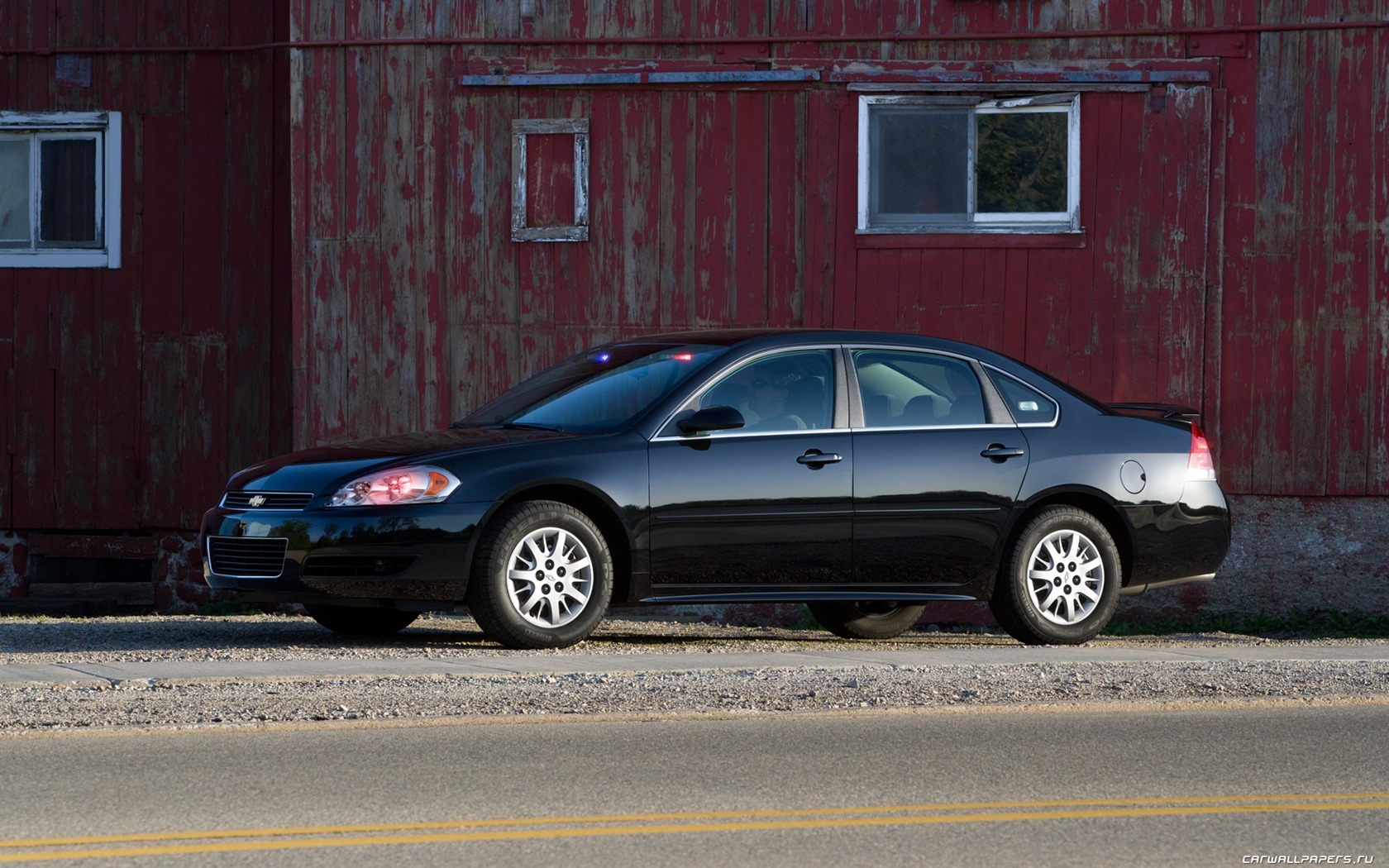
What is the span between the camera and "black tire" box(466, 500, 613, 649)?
852 cm

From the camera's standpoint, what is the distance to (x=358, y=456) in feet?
28.7

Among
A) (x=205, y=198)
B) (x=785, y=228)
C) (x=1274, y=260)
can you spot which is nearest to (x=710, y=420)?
(x=785, y=228)

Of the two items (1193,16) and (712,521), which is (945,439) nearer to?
(712,521)

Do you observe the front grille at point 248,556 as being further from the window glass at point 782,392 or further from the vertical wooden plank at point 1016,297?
the vertical wooden plank at point 1016,297

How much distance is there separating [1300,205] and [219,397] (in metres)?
8.51

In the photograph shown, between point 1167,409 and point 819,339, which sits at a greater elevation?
point 819,339

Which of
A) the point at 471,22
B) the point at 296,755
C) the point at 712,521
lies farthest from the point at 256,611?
the point at 296,755

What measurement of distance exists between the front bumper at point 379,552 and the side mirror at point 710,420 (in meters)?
1.05

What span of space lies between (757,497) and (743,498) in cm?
7

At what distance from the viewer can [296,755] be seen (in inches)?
246

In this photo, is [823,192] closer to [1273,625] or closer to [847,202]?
[847,202]

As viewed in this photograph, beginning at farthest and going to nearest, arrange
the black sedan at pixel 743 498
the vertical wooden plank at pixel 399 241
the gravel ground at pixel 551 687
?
the vertical wooden plank at pixel 399 241, the black sedan at pixel 743 498, the gravel ground at pixel 551 687

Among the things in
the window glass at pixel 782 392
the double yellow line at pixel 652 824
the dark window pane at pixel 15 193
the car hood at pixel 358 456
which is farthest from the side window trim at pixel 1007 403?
the dark window pane at pixel 15 193

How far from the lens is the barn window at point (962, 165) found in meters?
13.8
